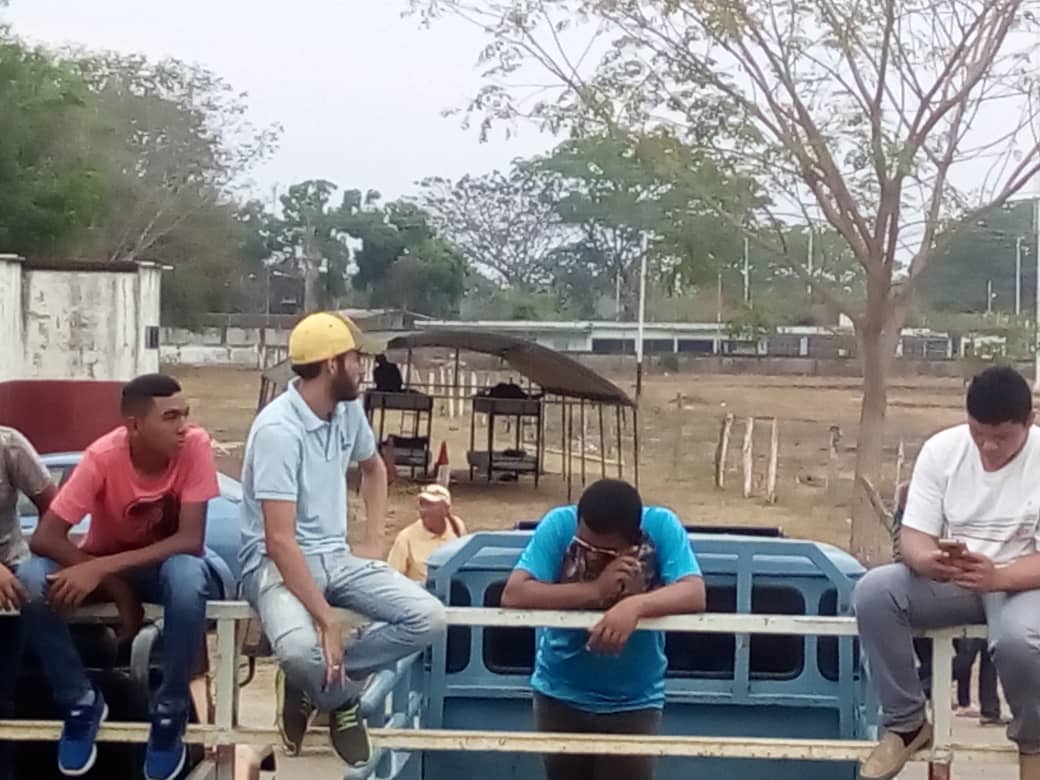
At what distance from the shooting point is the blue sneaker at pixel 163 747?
4199 millimetres

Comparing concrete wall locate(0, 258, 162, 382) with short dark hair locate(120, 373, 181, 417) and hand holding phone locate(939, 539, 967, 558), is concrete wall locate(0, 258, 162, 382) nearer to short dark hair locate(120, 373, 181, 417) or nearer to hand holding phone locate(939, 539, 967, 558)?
short dark hair locate(120, 373, 181, 417)

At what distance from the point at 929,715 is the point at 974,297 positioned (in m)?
58.6

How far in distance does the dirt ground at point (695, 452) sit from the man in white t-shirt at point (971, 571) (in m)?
3.45

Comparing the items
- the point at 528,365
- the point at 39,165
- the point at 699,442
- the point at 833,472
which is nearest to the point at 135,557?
the point at 528,365

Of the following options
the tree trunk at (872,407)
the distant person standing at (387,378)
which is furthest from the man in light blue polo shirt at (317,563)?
the distant person standing at (387,378)

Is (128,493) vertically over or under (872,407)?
over

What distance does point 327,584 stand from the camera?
439cm

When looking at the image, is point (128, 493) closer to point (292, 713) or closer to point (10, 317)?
point (292, 713)

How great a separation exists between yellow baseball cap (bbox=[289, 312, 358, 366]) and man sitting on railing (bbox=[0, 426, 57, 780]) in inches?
33.8

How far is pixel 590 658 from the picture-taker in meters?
4.89

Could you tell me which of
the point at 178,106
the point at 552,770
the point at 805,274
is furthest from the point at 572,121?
the point at 178,106

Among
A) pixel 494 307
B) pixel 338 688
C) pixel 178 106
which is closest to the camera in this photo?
pixel 338 688

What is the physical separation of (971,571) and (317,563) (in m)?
1.71

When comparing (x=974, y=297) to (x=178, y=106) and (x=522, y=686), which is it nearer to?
(x=178, y=106)
